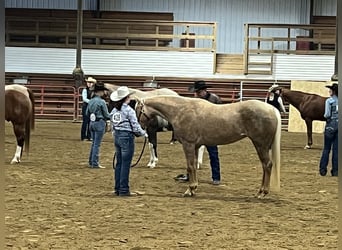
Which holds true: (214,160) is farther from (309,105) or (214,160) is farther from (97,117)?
(309,105)

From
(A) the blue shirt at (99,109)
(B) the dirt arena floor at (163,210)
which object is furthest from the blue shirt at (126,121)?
(A) the blue shirt at (99,109)

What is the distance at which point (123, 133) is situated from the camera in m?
6.91

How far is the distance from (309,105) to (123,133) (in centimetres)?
882

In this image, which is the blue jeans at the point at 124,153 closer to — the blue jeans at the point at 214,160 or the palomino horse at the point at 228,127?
the palomino horse at the point at 228,127

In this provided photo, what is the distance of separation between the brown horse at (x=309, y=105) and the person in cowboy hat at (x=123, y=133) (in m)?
8.28

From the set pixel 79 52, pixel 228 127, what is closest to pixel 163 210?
pixel 228 127

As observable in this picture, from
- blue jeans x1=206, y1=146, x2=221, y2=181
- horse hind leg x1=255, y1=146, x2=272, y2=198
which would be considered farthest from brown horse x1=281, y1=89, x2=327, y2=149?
horse hind leg x1=255, y1=146, x2=272, y2=198

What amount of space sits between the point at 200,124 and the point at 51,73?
1814 centimetres

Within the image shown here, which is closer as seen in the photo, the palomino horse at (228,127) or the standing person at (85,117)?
the palomino horse at (228,127)

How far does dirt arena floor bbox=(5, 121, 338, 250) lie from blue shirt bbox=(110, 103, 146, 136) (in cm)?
84

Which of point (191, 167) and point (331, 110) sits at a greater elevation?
point (331, 110)

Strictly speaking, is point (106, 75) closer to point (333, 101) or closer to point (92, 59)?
point (92, 59)

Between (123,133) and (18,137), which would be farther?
(18,137)

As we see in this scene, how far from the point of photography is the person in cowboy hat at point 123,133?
688cm
